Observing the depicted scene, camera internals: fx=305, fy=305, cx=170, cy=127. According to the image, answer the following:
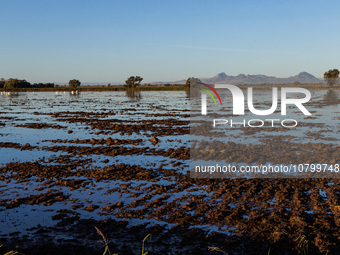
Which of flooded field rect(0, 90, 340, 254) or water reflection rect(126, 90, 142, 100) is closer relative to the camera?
flooded field rect(0, 90, 340, 254)

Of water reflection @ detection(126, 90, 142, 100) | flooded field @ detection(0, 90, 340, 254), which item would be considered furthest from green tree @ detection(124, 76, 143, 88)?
flooded field @ detection(0, 90, 340, 254)

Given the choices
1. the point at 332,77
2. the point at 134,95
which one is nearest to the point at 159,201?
the point at 134,95

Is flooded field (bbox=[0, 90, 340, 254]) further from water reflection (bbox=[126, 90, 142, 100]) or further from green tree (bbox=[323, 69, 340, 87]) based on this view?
green tree (bbox=[323, 69, 340, 87])

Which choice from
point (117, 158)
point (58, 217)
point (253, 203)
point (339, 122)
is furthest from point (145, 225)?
→ point (339, 122)

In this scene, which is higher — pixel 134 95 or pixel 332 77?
pixel 332 77

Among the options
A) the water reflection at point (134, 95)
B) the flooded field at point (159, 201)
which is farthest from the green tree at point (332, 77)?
the flooded field at point (159, 201)

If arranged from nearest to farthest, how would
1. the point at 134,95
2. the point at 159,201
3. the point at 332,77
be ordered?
the point at 159,201 < the point at 134,95 < the point at 332,77

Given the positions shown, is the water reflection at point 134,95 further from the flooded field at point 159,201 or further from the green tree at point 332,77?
the green tree at point 332,77

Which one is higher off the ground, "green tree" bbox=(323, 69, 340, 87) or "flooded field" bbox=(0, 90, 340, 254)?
"green tree" bbox=(323, 69, 340, 87)

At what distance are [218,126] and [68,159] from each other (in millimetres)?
11749

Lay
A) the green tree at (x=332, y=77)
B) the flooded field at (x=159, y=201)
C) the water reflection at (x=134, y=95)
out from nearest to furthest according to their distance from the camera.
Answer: the flooded field at (x=159, y=201), the water reflection at (x=134, y=95), the green tree at (x=332, y=77)

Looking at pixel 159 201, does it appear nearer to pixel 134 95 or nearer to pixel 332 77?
pixel 134 95

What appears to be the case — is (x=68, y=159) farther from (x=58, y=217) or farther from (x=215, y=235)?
(x=215, y=235)

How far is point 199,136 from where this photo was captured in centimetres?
1734
